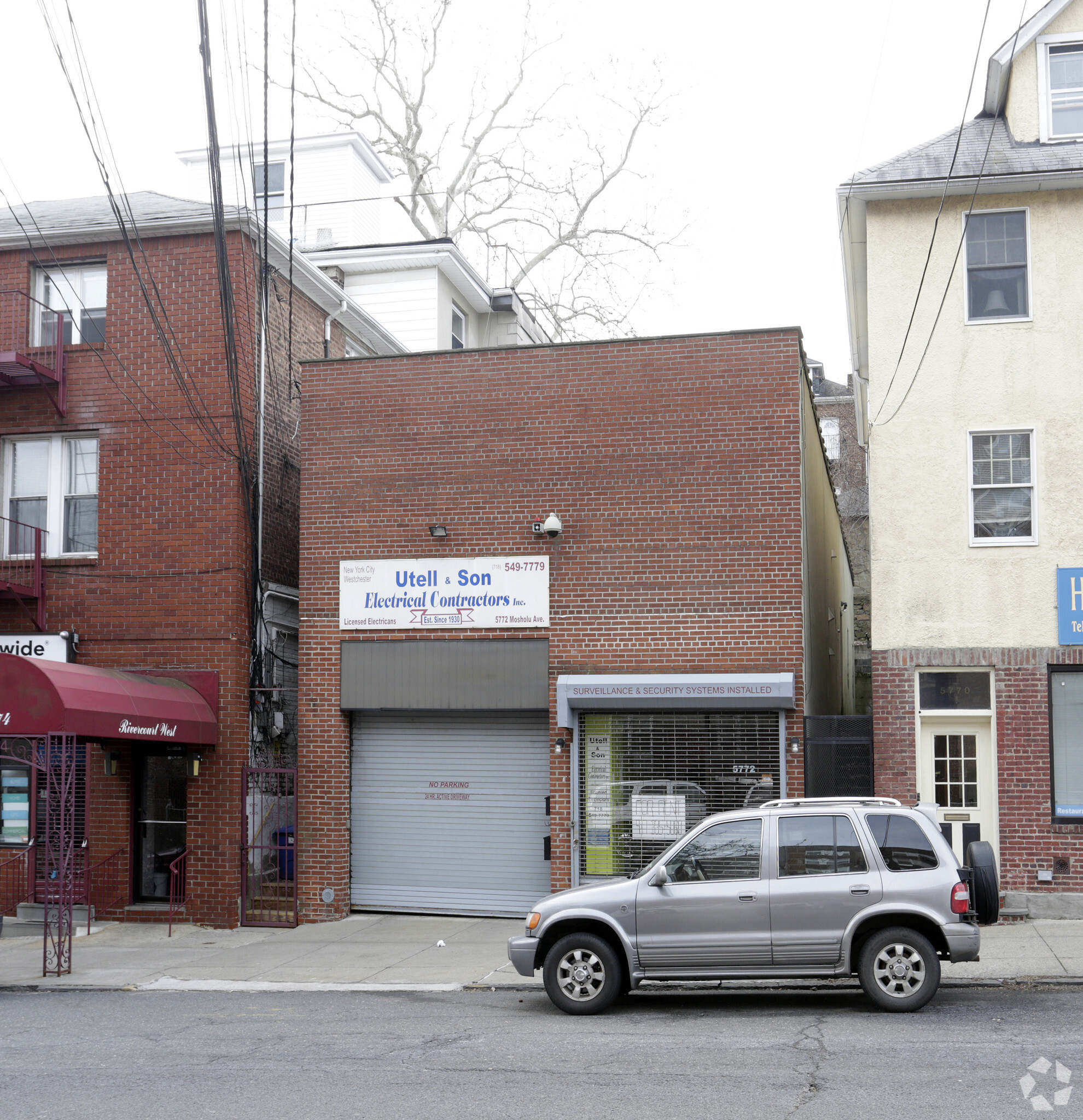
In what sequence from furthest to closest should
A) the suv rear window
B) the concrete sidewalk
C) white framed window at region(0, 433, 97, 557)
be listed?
white framed window at region(0, 433, 97, 557)
the concrete sidewalk
the suv rear window

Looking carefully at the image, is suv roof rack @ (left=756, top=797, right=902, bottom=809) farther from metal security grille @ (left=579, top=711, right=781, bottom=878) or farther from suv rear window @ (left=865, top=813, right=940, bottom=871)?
metal security grille @ (left=579, top=711, right=781, bottom=878)

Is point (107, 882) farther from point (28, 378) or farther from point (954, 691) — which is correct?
point (954, 691)

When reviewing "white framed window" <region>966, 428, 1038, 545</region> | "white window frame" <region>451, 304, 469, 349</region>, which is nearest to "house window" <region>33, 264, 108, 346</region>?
"white window frame" <region>451, 304, 469, 349</region>

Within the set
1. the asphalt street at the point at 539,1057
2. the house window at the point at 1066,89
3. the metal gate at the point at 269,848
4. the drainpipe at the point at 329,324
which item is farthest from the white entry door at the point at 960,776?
the drainpipe at the point at 329,324

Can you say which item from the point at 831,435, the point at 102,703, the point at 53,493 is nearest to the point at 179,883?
the point at 102,703

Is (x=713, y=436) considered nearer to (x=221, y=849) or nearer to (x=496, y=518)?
(x=496, y=518)

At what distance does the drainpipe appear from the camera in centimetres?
2069

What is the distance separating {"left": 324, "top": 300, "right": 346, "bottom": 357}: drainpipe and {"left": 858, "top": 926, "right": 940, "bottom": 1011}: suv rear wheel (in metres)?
13.8

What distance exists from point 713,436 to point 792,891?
691 cm

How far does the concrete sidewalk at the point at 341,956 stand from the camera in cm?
1226

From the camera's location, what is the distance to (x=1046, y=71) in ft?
54.3

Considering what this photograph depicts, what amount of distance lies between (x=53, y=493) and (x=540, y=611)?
731 centimetres

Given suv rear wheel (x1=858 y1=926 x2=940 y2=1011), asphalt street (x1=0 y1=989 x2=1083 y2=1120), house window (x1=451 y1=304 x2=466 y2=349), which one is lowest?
asphalt street (x1=0 y1=989 x2=1083 y2=1120)

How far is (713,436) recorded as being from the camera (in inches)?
616
